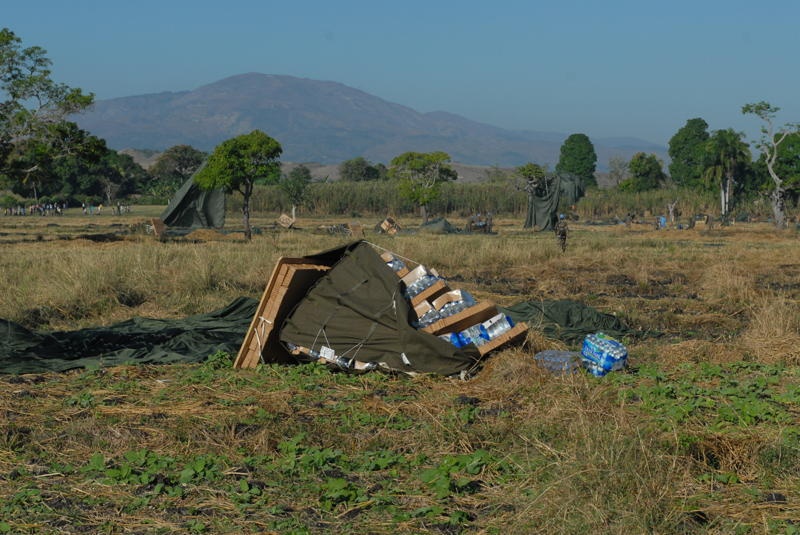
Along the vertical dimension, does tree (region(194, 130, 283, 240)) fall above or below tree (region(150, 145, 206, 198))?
below

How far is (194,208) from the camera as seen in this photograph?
33.2m

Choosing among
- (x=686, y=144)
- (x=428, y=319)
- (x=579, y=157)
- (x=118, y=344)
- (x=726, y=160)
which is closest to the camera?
(x=428, y=319)

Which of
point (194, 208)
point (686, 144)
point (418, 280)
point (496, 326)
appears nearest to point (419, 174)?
point (194, 208)

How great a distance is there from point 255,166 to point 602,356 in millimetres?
22251

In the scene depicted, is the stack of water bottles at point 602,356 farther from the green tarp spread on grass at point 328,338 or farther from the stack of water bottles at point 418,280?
the stack of water bottles at point 418,280

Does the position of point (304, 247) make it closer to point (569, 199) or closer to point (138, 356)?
point (138, 356)

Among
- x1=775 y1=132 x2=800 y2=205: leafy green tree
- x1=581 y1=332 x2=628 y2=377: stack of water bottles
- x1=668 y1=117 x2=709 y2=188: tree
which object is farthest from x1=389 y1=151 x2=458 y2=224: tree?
x1=668 y1=117 x2=709 y2=188: tree

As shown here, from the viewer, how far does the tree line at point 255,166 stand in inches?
1031

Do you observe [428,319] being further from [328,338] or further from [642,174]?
[642,174]

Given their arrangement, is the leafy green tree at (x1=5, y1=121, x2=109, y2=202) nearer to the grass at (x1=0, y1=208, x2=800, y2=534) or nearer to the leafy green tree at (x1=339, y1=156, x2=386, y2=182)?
the grass at (x1=0, y1=208, x2=800, y2=534)

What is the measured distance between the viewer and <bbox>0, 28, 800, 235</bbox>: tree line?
26188mm

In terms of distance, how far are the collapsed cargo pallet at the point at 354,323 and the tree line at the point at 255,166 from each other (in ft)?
52.9

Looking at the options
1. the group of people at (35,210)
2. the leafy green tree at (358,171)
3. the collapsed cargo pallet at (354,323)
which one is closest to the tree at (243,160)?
the collapsed cargo pallet at (354,323)

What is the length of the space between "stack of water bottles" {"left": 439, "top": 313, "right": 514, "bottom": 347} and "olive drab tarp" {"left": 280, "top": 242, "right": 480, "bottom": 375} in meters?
0.23
